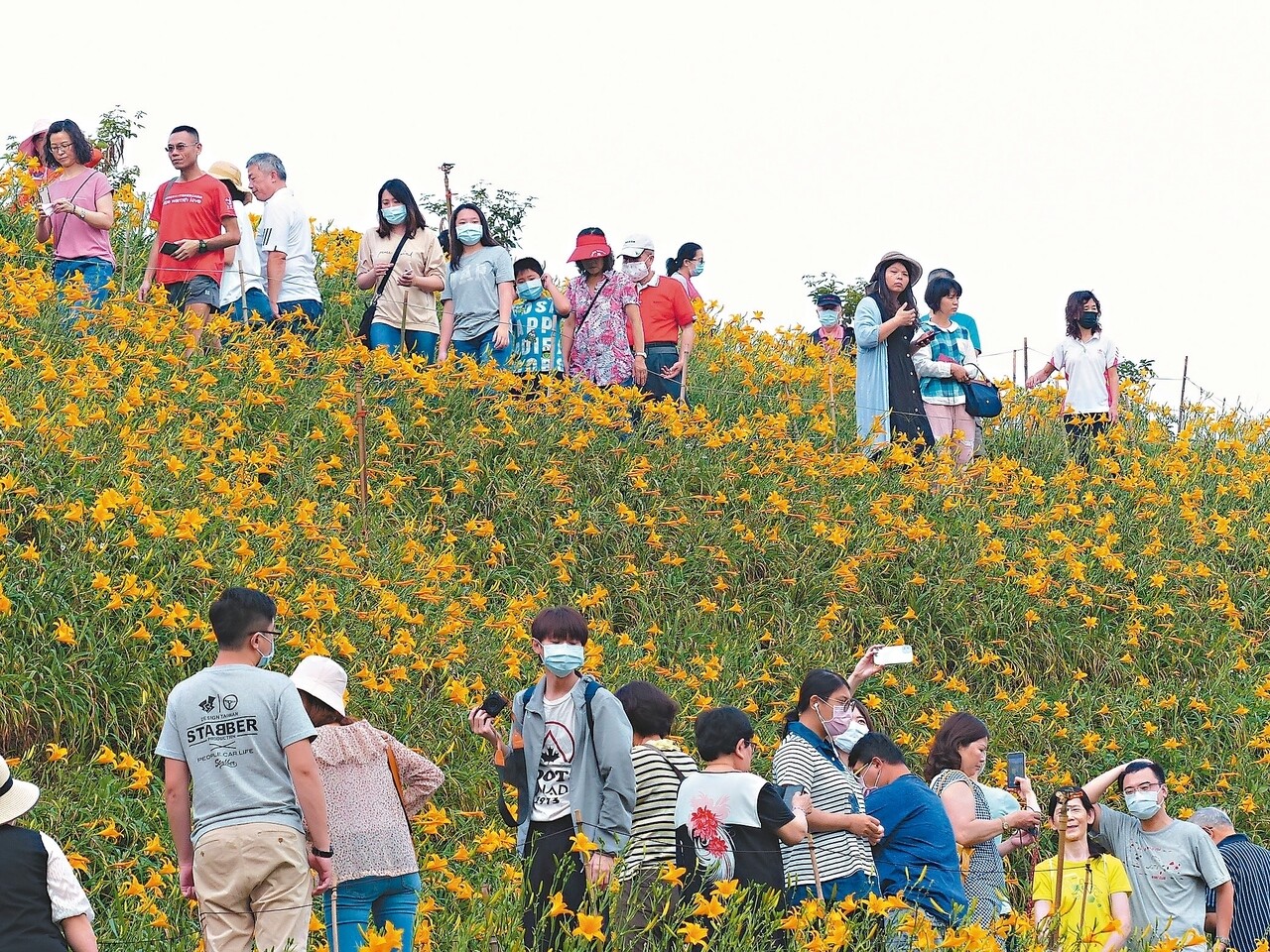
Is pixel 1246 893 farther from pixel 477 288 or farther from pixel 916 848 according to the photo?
pixel 477 288

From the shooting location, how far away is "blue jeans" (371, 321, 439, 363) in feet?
33.0

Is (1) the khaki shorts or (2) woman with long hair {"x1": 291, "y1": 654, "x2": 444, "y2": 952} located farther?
(2) woman with long hair {"x1": 291, "y1": 654, "x2": 444, "y2": 952}

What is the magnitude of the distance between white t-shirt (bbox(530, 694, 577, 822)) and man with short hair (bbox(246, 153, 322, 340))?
210 inches

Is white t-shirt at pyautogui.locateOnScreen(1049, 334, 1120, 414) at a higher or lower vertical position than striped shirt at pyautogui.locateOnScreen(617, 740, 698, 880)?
higher

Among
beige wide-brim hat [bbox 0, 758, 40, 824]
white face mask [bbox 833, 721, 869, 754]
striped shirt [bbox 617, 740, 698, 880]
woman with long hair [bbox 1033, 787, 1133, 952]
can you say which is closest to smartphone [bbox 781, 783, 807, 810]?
striped shirt [bbox 617, 740, 698, 880]

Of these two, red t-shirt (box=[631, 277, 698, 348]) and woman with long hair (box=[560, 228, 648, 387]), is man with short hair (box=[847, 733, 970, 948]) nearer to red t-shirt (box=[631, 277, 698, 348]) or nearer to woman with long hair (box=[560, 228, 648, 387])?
woman with long hair (box=[560, 228, 648, 387])

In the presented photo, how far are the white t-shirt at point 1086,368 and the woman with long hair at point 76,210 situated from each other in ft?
21.3

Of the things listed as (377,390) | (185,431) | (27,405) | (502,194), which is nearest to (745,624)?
(377,390)

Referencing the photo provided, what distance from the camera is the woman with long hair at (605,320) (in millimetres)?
10328

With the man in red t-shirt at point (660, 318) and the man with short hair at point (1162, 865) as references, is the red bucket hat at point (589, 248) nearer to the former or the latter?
the man in red t-shirt at point (660, 318)

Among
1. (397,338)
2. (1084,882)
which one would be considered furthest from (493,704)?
(397,338)

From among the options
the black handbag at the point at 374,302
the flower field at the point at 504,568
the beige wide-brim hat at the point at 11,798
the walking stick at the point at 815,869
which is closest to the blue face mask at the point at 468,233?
the black handbag at the point at 374,302

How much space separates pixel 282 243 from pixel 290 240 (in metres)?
0.06

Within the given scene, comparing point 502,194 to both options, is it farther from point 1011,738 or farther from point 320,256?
point 1011,738
